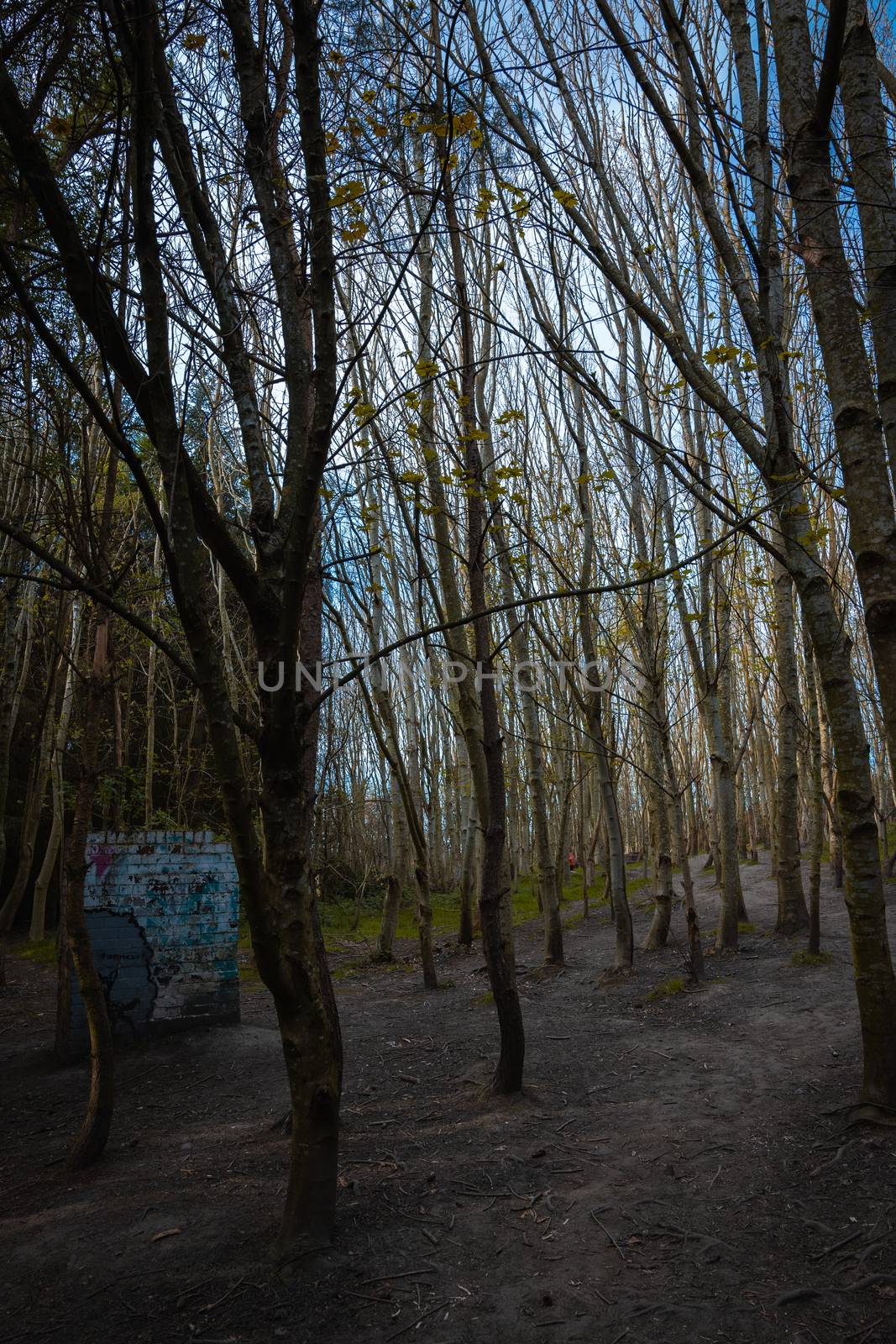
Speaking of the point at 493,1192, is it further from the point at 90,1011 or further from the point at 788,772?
the point at 788,772

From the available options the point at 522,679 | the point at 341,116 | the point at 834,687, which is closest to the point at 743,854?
the point at 522,679

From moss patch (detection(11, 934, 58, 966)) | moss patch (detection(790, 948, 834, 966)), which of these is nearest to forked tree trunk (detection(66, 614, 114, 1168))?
moss patch (detection(790, 948, 834, 966))

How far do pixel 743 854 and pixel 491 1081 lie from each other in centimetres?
1887

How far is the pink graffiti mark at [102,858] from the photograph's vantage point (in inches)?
252

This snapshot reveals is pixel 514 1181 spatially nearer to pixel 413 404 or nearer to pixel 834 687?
pixel 834 687

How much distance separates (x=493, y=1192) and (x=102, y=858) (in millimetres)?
4257

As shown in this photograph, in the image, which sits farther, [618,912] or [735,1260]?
[618,912]

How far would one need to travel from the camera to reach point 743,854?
861 inches

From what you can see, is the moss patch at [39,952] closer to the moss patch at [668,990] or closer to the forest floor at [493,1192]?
the forest floor at [493,1192]

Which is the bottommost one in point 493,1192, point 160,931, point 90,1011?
point 493,1192

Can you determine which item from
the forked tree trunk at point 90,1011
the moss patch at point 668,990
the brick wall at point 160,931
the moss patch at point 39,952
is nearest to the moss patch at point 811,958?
the moss patch at point 668,990

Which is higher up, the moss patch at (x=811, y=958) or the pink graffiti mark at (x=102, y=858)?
the pink graffiti mark at (x=102, y=858)

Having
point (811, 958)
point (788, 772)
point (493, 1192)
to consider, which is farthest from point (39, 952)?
point (788, 772)

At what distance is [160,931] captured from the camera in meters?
6.51
